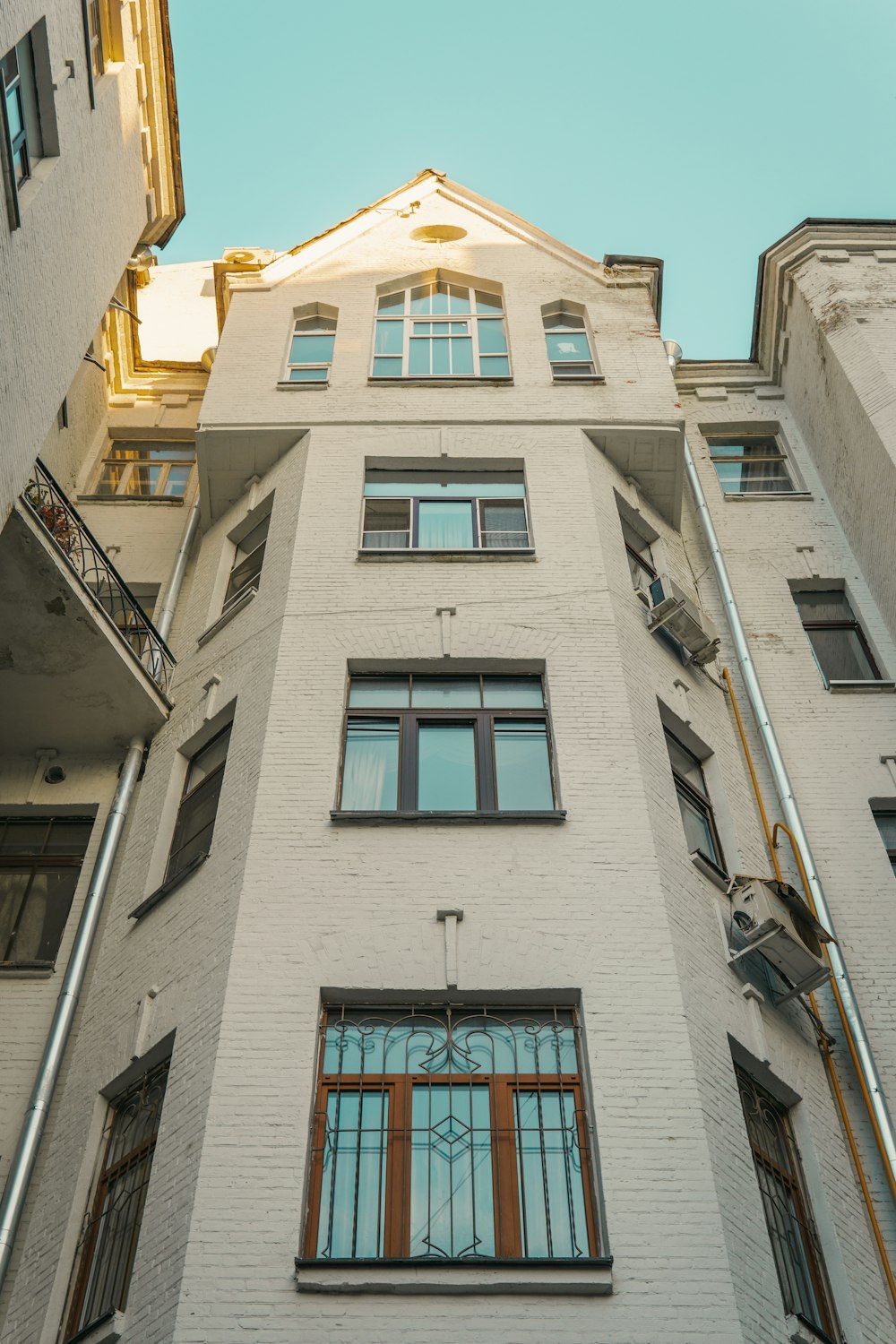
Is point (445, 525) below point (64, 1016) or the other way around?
the other way around

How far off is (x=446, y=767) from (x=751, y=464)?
32.5ft

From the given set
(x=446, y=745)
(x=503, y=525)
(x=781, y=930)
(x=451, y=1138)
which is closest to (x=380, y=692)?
(x=446, y=745)

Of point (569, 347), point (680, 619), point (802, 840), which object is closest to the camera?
point (802, 840)

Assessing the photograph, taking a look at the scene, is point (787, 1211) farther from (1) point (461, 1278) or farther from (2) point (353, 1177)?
(2) point (353, 1177)

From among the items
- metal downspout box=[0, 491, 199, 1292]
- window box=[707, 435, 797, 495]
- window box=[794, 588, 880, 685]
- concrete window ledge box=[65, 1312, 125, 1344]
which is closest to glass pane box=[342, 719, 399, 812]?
metal downspout box=[0, 491, 199, 1292]

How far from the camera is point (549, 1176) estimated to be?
8.65m

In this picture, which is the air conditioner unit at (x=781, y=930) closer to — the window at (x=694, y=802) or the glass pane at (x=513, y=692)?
the window at (x=694, y=802)

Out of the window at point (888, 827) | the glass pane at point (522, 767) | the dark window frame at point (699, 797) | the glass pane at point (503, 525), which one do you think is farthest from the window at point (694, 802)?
the glass pane at point (503, 525)

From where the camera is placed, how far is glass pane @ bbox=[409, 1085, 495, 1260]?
8305 millimetres

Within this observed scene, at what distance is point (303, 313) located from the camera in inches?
742

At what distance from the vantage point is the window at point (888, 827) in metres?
13.4

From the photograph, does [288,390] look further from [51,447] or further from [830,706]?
[830,706]

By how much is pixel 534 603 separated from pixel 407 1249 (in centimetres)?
658

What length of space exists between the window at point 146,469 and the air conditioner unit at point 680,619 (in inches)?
309
